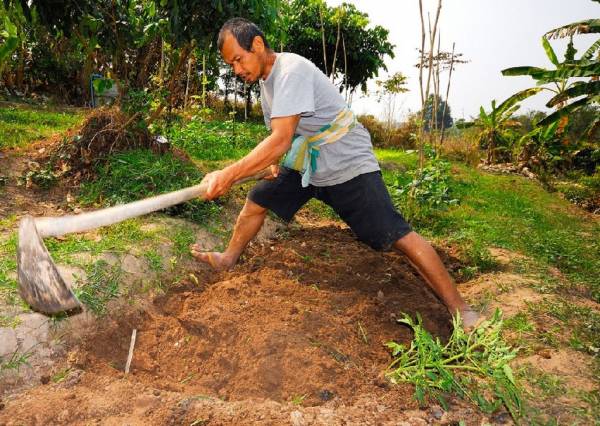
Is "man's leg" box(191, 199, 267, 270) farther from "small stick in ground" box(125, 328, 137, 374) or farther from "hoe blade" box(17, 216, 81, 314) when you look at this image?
"hoe blade" box(17, 216, 81, 314)

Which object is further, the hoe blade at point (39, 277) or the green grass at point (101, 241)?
the green grass at point (101, 241)

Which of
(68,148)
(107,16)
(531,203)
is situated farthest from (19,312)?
(531,203)

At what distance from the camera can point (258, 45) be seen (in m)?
2.14

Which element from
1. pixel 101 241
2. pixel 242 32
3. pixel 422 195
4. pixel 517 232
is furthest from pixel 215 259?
pixel 517 232

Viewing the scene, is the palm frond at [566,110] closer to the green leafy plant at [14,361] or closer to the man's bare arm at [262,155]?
the man's bare arm at [262,155]

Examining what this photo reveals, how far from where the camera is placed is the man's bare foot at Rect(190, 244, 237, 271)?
2.81 meters

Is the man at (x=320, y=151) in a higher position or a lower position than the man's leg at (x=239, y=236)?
higher

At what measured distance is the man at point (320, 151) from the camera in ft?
6.82

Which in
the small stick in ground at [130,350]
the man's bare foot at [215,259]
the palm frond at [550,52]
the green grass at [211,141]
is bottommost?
the small stick in ground at [130,350]

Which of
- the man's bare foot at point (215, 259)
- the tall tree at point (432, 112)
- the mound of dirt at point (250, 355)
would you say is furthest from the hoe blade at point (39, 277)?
the tall tree at point (432, 112)

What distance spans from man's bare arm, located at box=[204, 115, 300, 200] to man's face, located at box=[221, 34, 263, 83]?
12.0 inches

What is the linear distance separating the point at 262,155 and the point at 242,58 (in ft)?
1.55

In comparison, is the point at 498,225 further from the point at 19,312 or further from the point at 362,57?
A: the point at 362,57

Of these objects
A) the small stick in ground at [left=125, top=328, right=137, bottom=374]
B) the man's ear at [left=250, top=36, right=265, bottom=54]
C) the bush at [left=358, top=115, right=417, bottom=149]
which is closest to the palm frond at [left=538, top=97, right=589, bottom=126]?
the bush at [left=358, top=115, right=417, bottom=149]
